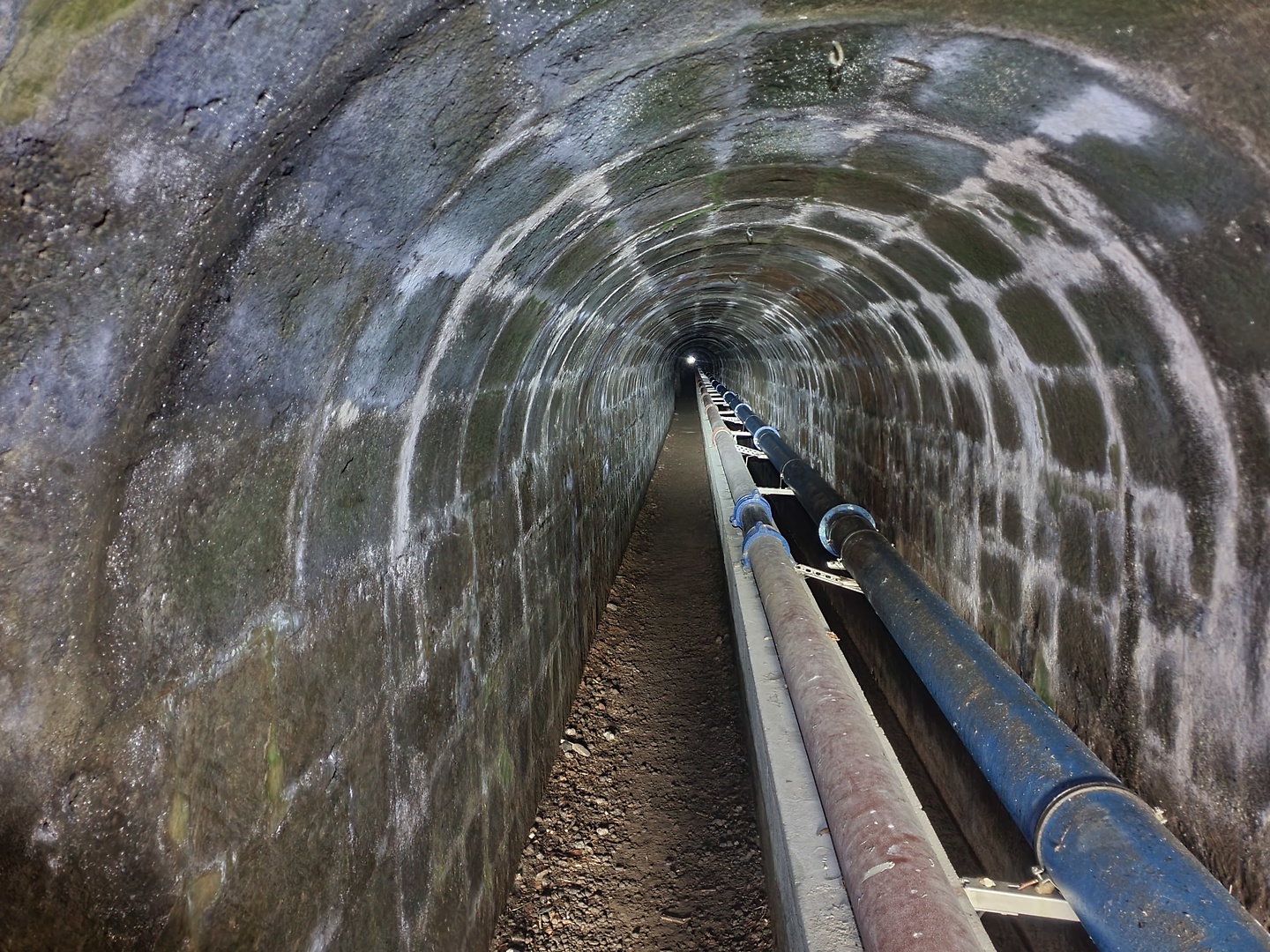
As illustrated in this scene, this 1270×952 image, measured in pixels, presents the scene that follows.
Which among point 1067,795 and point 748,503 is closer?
point 1067,795

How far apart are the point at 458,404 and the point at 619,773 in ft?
10.8

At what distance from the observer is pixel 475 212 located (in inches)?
87.0

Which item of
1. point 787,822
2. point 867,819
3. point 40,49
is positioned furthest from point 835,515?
point 40,49

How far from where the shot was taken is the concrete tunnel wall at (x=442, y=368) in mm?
1131

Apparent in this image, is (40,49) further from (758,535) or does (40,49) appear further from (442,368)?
(758,535)

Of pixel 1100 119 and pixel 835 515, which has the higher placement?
pixel 1100 119

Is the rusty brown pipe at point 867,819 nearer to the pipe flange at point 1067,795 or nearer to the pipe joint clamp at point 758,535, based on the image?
the pipe flange at point 1067,795

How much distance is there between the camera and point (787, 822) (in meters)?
3.00

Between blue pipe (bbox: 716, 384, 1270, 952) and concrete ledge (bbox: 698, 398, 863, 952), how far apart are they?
27.8 inches

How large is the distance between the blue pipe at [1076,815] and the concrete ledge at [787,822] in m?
0.71

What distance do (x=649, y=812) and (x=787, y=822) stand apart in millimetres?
2103

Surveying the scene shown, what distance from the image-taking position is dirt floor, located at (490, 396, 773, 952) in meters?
3.98

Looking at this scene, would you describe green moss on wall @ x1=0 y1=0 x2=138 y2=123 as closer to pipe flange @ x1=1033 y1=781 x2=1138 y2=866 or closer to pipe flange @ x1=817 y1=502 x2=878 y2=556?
pipe flange @ x1=1033 y1=781 x2=1138 y2=866

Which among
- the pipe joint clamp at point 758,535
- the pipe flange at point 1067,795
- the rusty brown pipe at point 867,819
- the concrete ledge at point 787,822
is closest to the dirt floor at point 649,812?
the concrete ledge at point 787,822
